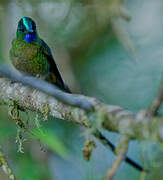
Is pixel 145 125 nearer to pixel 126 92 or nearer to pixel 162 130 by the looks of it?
pixel 162 130

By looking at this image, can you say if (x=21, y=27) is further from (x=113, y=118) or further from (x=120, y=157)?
(x=120, y=157)

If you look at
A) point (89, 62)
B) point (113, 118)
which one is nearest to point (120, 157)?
point (113, 118)

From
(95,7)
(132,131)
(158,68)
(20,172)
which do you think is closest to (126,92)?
(158,68)

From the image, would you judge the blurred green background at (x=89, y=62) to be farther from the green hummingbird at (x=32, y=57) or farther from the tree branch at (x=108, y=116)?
the tree branch at (x=108, y=116)

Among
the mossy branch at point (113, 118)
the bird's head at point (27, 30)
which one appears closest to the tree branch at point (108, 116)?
the mossy branch at point (113, 118)

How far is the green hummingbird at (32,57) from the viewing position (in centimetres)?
355

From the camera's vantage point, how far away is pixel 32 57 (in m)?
3.60

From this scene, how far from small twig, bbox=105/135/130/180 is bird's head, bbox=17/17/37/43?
221 cm

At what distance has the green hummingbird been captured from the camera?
3.55 meters

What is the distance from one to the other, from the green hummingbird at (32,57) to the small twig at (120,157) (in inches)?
84.5

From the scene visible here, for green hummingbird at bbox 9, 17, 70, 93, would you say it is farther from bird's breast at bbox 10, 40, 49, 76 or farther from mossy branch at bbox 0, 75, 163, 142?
mossy branch at bbox 0, 75, 163, 142

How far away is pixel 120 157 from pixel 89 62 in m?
4.22

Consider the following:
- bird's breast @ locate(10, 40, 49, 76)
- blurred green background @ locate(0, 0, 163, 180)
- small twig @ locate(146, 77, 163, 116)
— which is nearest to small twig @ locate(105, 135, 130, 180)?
small twig @ locate(146, 77, 163, 116)

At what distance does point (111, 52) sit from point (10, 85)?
3160 mm
